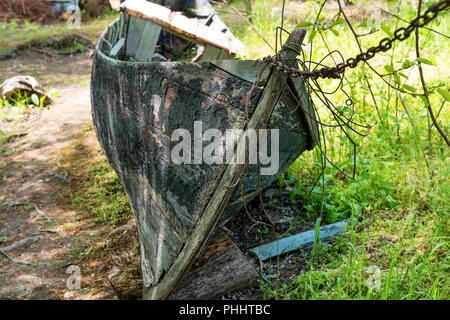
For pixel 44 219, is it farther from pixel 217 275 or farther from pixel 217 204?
pixel 217 204

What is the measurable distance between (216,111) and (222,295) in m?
1.10

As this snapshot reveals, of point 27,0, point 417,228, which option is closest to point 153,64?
point 417,228

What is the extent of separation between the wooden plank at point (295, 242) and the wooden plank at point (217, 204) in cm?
63

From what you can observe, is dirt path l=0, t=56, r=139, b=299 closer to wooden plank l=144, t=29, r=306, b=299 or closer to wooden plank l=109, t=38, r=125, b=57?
wooden plank l=144, t=29, r=306, b=299

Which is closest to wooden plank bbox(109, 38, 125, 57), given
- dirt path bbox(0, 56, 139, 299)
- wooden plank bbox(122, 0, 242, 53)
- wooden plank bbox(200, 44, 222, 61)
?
wooden plank bbox(122, 0, 242, 53)

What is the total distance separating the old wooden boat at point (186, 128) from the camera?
2.08m

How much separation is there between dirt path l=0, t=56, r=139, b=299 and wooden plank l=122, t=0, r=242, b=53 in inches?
68.1

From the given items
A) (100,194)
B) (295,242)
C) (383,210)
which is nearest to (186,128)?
(295,242)

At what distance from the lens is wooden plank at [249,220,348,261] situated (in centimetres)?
271

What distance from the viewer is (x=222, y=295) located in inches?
94.1

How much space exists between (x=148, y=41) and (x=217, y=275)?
3119mm

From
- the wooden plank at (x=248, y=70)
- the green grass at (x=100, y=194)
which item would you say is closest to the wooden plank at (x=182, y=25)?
the green grass at (x=100, y=194)

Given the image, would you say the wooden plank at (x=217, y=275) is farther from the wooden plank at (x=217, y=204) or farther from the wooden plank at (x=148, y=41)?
the wooden plank at (x=148, y=41)

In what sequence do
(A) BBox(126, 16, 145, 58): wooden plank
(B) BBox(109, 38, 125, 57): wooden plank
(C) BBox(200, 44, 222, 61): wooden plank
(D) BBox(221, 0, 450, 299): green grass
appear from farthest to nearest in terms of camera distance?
1. (A) BBox(126, 16, 145, 58): wooden plank
2. (B) BBox(109, 38, 125, 57): wooden plank
3. (C) BBox(200, 44, 222, 61): wooden plank
4. (D) BBox(221, 0, 450, 299): green grass
